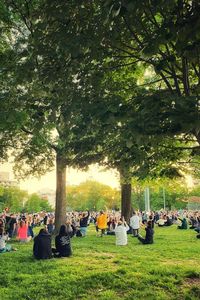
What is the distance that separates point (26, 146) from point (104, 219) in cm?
717

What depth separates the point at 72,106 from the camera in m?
8.47

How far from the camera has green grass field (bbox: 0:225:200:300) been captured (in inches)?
376

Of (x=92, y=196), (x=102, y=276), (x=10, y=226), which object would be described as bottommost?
(x=102, y=276)

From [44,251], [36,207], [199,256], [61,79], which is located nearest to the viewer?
[61,79]

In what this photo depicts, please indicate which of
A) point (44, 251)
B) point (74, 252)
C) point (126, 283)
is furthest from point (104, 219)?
point (126, 283)

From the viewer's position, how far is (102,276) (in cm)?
1107

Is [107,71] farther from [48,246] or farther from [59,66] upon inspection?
[48,246]

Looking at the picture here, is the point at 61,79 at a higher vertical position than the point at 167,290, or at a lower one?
higher

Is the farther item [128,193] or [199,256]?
A: [128,193]

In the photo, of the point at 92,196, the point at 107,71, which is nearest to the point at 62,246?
the point at 107,71

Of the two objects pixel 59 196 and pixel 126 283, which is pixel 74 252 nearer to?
pixel 126 283

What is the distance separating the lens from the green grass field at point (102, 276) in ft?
31.3

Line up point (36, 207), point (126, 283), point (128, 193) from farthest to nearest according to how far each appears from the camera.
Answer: point (36, 207) → point (128, 193) → point (126, 283)

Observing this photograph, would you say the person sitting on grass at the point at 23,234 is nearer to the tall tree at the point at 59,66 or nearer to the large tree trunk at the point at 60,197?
the large tree trunk at the point at 60,197
